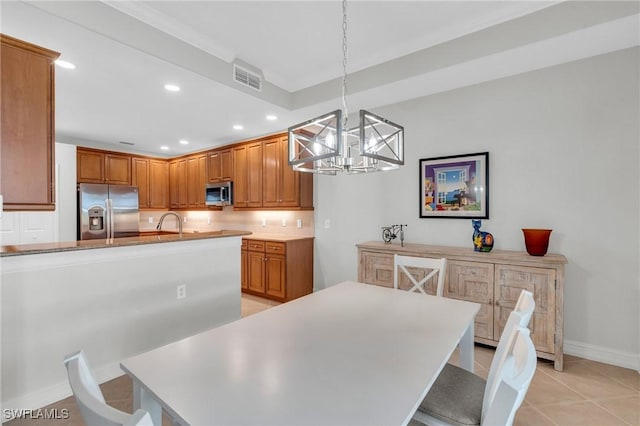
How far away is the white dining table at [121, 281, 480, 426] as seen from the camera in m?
0.85

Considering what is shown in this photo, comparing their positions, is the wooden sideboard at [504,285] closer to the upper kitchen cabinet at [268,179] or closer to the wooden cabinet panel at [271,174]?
the upper kitchen cabinet at [268,179]

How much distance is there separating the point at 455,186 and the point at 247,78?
246 centimetres

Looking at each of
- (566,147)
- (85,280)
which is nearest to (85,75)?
(85,280)

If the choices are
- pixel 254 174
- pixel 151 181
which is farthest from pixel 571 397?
pixel 151 181

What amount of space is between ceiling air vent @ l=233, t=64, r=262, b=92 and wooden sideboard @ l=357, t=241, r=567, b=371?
7.37 ft

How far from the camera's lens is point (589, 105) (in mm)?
2582

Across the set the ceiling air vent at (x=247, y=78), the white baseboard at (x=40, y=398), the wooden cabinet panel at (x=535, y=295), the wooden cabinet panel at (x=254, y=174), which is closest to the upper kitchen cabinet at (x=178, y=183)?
the wooden cabinet panel at (x=254, y=174)

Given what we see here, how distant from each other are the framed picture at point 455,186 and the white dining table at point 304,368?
174 centimetres

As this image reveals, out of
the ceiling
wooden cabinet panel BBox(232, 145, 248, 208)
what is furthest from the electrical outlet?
wooden cabinet panel BBox(232, 145, 248, 208)

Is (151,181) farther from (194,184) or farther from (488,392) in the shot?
(488,392)

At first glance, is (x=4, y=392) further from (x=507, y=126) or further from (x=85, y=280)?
(x=507, y=126)

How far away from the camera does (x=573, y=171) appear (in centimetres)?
265

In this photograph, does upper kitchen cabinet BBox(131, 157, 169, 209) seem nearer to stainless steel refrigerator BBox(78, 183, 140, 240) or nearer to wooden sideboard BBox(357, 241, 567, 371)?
stainless steel refrigerator BBox(78, 183, 140, 240)

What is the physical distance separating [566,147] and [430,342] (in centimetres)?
249
